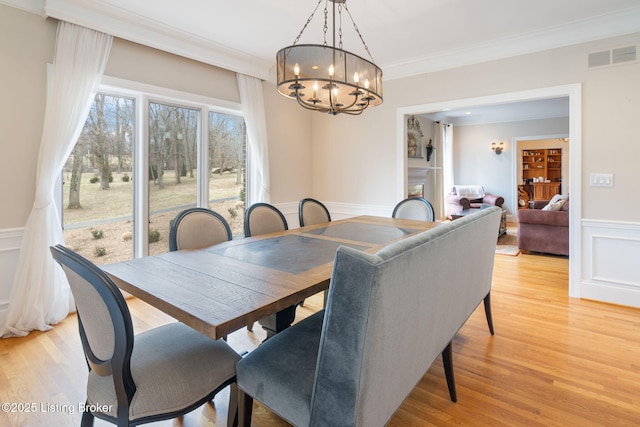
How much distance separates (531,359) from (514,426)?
2.50ft

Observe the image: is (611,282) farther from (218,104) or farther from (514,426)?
(218,104)

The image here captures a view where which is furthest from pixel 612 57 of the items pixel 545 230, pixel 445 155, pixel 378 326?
pixel 445 155

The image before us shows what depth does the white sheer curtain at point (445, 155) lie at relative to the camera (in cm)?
802

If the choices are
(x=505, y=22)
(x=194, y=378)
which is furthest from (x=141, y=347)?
(x=505, y=22)

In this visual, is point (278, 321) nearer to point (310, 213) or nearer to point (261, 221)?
point (261, 221)

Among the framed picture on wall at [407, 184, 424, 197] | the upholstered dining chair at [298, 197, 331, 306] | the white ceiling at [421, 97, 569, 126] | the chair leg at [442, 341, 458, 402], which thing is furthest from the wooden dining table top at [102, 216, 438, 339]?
the white ceiling at [421, 97, 569, 126]

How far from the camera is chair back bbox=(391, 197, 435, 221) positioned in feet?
11.2

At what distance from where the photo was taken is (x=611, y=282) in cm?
317

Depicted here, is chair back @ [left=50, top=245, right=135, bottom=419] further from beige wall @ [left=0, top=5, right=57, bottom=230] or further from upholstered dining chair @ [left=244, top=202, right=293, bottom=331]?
beige wall @ [left=0, top=5, right=57, bottom=230]

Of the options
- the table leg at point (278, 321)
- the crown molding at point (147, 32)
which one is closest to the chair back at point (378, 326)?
the table leg at point (278, 321)

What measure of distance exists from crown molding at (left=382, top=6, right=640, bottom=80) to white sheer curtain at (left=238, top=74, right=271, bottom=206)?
5.68 ft

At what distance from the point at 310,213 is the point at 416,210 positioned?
1.16 meters

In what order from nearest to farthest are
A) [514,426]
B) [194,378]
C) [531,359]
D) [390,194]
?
[194,378]
[514,426]
[531,359]
[390,194]

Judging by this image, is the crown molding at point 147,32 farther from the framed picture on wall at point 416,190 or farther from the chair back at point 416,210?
the framed picture on wall at point 416,190
